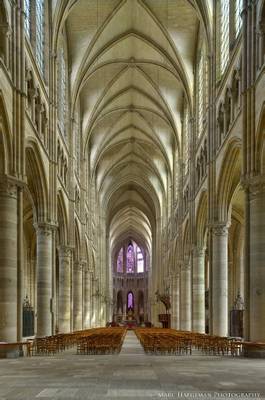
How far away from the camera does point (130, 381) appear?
12867mm

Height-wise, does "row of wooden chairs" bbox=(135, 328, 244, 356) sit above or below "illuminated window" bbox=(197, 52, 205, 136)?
below

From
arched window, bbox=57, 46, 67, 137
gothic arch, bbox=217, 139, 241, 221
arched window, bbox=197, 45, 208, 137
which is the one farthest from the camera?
arched window, bbox=57, 46, 67, 137

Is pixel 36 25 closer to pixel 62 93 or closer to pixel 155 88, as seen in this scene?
pixel 62 93

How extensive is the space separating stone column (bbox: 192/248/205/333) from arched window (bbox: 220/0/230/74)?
15.1 m

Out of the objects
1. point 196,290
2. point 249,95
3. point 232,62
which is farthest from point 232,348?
point 196,290

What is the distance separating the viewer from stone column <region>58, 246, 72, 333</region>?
4106 cm

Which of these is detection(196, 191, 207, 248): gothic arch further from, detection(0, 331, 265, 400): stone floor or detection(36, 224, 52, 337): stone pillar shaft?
detection(0, 331, 265, 400): stone floor

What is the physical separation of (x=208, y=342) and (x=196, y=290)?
721 inches

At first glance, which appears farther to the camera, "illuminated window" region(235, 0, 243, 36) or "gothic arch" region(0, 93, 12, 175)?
"illuminated window" region(235, 0, 243, 36)

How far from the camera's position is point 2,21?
2239cm

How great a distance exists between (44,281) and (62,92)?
638 inches

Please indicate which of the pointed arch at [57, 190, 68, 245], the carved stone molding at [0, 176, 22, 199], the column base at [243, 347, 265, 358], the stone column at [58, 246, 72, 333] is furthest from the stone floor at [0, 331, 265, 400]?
the stone column at [58, 246, 72, 333]

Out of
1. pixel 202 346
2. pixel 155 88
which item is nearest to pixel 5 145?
pixel 202 346

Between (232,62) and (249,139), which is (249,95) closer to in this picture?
(249,139)
